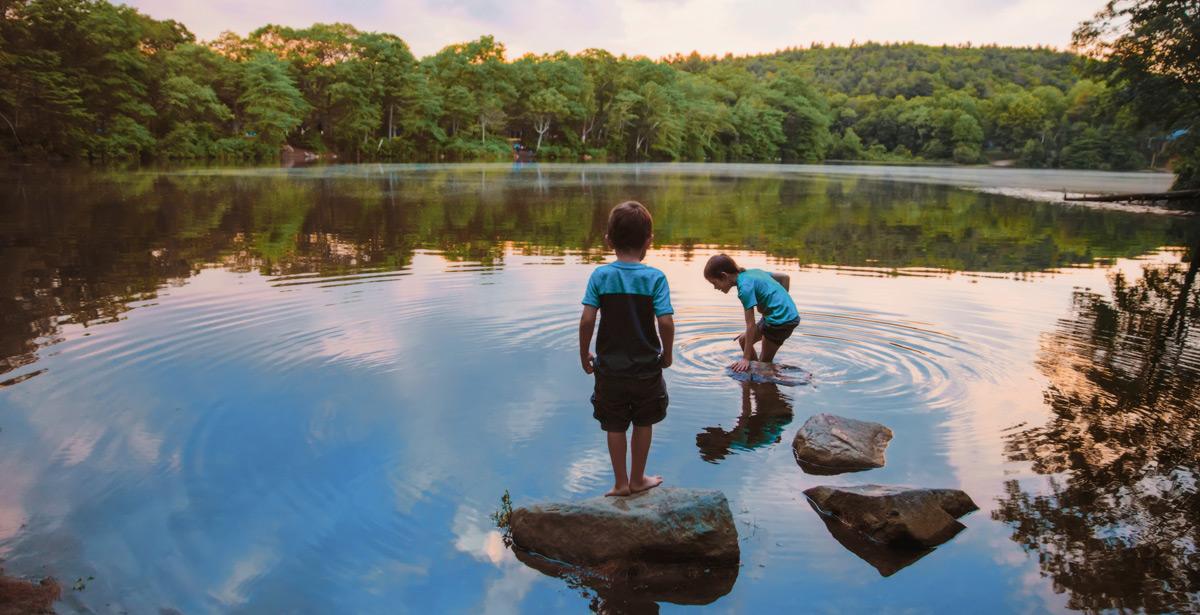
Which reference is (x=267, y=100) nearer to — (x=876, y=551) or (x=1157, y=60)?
(x=1157, y=60)

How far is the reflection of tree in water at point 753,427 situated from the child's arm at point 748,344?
252mm

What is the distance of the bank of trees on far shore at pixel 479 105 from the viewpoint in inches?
1810

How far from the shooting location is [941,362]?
779 cm

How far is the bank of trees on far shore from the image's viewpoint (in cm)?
4597

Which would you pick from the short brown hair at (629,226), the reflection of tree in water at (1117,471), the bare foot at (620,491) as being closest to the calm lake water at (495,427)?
the reflection of tree in water at (1117,471)

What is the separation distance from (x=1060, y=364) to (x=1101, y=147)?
326ft

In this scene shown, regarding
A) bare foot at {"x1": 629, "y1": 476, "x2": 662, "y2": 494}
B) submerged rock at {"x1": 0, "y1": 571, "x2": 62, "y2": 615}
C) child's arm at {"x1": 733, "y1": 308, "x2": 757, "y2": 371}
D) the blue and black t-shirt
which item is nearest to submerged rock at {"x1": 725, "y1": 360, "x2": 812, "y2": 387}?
child's arm at {"x1": 733, "y1": 308, "x2": 757, "y2": 371}

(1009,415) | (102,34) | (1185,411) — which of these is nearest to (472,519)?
(1009,415)

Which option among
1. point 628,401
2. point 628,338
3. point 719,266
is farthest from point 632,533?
point 719,266

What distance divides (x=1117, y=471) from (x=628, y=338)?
364 cm

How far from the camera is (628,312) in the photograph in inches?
170

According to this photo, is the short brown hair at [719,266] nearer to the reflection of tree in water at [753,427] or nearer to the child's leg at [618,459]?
the reflection of tree in water at [753,427]

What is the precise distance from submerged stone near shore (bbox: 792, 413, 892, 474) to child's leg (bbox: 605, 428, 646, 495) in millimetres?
1501

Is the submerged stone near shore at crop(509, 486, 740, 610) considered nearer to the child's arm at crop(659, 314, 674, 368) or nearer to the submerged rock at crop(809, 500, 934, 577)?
the submerged rock at crop(809, 500, 934, 577)
